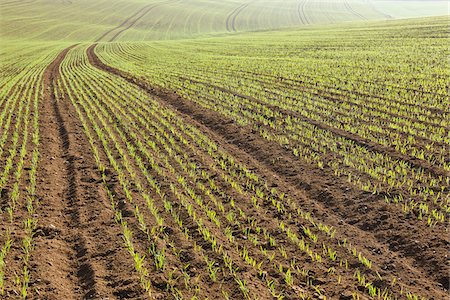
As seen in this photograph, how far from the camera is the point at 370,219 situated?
692 centimetres

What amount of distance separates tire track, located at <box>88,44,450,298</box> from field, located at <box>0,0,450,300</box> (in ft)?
0.11

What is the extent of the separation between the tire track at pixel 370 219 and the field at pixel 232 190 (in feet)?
0.11

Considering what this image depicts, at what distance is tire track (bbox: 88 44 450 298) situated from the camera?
559 centimetres

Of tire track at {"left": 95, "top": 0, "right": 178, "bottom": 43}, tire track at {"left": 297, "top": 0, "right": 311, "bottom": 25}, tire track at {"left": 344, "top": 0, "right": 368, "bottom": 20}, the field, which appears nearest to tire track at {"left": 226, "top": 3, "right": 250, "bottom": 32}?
tire track at {"left": 297, "top": 0, "right": 311, "bottom": 25}

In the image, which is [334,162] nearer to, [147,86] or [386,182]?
[386,182]

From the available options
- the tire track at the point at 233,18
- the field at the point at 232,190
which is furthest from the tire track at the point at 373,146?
the tire track at the point at 233,18

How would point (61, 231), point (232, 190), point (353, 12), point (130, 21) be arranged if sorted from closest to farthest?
point (61, 231) → point (232, 190) → point (130, 21) → point (353, 12)

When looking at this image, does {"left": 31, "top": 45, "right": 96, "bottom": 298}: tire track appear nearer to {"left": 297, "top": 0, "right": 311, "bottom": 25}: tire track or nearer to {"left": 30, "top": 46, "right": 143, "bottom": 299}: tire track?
{"left": 30, "top": 46, "right": 143, "bottom": 299}: tire track

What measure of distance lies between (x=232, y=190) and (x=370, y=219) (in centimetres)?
307

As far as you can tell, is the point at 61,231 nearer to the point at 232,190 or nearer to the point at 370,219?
the point at 232,190

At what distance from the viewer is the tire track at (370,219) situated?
559 cm

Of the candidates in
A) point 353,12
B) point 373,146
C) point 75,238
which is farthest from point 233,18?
point 75,238

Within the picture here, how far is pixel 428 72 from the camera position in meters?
19.1

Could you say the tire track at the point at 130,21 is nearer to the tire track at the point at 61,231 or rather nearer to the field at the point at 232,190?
the field at the point at 232,190
